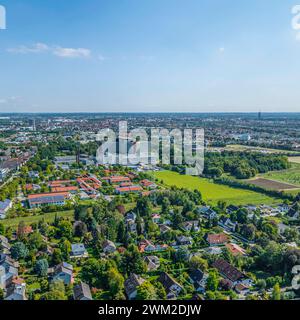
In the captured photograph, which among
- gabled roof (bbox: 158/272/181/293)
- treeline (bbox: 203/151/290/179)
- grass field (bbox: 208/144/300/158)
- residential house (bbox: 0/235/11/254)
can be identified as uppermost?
grass field (bbox: 208/144/300/158)

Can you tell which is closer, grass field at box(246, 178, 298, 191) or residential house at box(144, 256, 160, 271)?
residential house at box(144, 256, 160, 271)

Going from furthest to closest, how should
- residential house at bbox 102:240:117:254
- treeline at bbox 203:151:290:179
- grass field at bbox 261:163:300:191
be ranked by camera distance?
treeline at bbox 203:151:290:179, grass field at bbox 261:163:300:191, residential house at bbox 102:240:117:254

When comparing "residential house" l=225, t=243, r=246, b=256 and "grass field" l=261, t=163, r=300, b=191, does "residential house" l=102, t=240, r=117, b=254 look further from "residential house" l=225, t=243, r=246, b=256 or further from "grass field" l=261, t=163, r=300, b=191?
"grass field" l=261, t=163, r=300, b=191

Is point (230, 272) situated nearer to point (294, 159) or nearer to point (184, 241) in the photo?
point (184, 241)

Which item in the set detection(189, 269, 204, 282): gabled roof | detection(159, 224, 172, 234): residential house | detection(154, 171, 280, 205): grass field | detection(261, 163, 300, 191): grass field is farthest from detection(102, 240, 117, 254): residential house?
detection(261, 163, 300, 191): grass field
